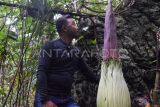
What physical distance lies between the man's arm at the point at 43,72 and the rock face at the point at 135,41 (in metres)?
0.92

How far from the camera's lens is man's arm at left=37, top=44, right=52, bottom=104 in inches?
114

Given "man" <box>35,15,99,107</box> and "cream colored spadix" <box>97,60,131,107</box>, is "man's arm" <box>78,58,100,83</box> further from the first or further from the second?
"cream colored spadix" <box>97,60,131,107</box>

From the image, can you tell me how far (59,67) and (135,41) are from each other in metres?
1.25

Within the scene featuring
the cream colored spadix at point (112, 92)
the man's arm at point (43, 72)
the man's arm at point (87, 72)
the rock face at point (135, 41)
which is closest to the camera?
the cream colored spadix at point (112, 92)

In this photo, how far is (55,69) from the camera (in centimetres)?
→ 310

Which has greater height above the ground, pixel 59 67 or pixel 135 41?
pixel 135 41

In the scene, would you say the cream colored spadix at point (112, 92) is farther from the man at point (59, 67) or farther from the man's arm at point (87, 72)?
the man's arm at point (87, 72)

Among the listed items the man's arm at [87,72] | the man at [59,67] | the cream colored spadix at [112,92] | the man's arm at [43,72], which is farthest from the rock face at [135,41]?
the cream colored spadix at [112,92]

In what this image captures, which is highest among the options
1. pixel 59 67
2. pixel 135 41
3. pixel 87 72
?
pixel 135 41

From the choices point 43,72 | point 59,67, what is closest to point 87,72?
point 59,67

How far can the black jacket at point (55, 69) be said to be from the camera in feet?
9.64

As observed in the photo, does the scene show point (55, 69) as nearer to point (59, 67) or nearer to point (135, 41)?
point (59, 67)

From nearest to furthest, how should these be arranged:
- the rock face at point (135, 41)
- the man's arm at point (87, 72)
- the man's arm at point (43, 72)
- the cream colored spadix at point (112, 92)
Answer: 1. the cream colored spadix at point (112, 92)
2. the man's arm at point (43, 72)
3. the man's arm at point (87, 72)
4. the rock face at point (135, 41)

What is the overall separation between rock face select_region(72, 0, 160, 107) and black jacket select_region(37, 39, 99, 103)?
0.62 m
